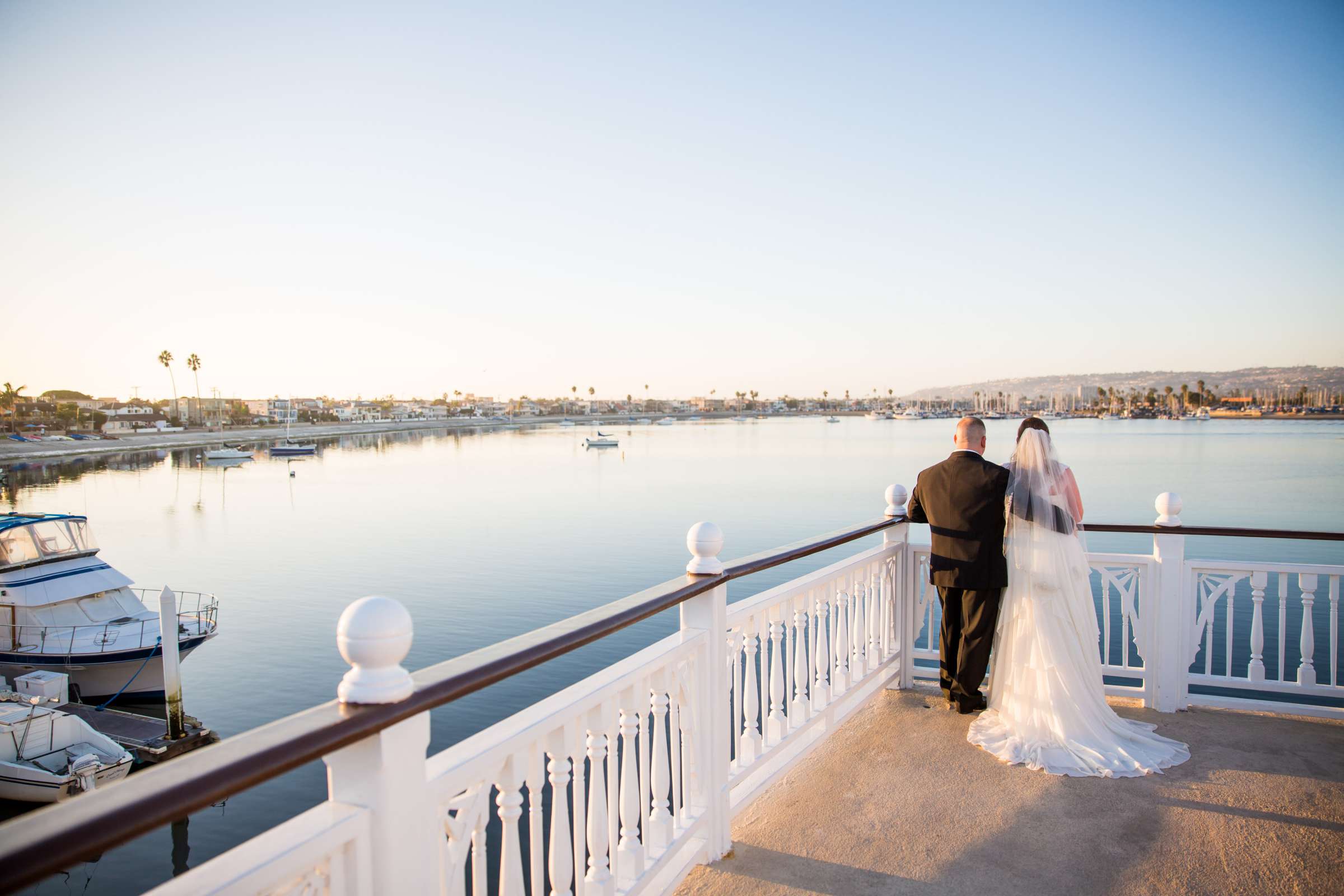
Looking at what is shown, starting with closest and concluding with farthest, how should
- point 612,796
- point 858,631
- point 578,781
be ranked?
point 578,781 → point 612,796 → point 858,631

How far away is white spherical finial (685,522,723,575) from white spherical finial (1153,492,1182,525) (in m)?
3.25

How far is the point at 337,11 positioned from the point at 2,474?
64087 mm

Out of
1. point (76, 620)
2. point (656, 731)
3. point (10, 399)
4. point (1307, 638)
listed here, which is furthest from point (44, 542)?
point (10, 399)

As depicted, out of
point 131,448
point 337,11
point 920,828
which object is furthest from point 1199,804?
point 131,448

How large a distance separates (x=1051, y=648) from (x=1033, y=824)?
0.96 meters

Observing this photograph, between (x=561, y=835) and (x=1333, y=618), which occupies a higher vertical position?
(x=561, y=835)

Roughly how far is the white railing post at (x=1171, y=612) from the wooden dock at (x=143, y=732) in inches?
494

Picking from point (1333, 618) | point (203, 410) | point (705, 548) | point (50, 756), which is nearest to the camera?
point (705, 548)

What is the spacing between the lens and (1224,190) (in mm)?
26797

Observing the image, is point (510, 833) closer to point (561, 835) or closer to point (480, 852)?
point (480, 852)

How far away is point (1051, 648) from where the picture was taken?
3789 millimetres

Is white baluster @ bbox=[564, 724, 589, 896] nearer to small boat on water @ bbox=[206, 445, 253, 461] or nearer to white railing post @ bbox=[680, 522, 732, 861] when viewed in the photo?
white railing post @ bbox=[680, 522, 732, 861]

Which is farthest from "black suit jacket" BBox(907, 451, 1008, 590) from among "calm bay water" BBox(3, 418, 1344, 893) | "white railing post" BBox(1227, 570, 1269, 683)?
"calm bay water" BBox(3, 418, 1344, 893)

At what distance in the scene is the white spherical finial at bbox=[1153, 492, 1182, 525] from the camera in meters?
4.36
